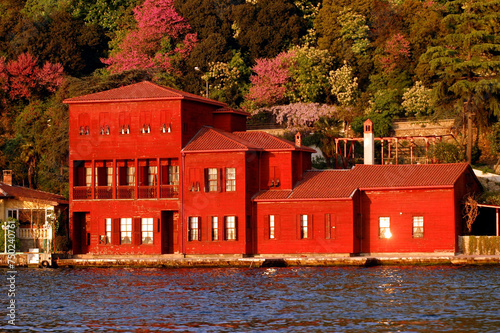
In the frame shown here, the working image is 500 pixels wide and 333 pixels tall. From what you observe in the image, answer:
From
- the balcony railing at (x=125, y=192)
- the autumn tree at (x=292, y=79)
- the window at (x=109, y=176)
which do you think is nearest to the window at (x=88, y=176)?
the window at (x=109, y=176)

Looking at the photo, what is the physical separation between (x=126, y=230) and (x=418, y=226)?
17.3 metres

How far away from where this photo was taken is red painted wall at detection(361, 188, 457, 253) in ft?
185

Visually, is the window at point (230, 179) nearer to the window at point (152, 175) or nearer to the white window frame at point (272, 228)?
the white window frame at point (272, 228)

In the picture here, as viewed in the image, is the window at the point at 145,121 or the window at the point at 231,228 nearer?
the window at the point at 231,228

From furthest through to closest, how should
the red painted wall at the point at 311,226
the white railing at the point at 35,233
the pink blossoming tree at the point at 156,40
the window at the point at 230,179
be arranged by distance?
the pink blossoming tree at the point at 156,40, the white railing at the point at 35,233, the window at the point at 230,179, the red painted wall at the point at 311,226

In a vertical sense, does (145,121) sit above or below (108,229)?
above

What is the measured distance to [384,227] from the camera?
2274 inches

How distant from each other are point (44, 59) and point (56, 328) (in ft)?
206

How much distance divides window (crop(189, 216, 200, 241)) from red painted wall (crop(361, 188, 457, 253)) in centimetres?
963

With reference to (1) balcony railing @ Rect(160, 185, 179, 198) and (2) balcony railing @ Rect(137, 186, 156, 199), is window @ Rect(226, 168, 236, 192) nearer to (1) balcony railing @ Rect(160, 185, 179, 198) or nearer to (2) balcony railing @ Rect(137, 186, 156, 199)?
(1) balcony railing @ Rect(160, 185, 179, 198)

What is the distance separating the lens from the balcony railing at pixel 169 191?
198ft

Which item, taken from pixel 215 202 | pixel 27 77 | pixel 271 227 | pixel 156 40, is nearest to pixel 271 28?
pixel 156 40

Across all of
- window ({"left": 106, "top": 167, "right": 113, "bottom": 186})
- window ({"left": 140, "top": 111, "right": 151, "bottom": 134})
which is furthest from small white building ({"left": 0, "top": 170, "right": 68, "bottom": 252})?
window ({"left": 140, "top": 111, "right": 151, "bottom": 134})

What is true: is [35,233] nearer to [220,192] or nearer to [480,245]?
[220,192]
